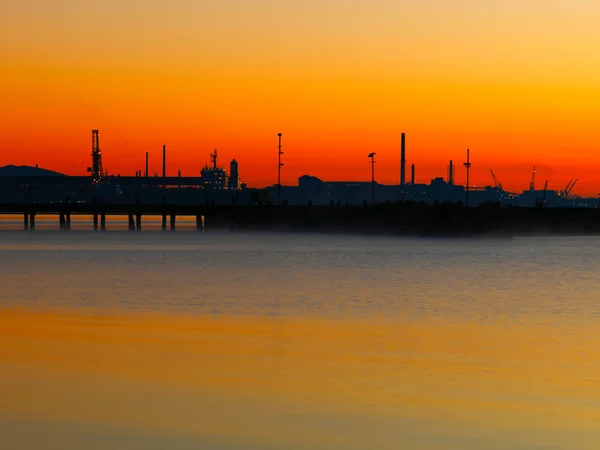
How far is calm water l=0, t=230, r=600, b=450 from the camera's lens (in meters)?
18.1

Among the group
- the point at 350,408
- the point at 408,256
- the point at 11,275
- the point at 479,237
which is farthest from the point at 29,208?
the point at 350,408

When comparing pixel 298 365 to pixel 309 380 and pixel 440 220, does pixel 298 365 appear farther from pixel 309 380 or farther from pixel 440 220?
pixel 440 220

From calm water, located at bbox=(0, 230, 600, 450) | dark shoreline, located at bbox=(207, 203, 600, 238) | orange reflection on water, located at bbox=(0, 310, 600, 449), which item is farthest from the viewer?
dark shoreline, located at bbox=(207, 203, 600, 238)

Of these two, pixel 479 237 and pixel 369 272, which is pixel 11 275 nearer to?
pixel 369 272

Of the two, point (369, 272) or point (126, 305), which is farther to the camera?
point (369, 272)

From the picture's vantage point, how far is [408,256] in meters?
92.5

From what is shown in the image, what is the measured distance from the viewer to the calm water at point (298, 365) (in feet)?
59.4

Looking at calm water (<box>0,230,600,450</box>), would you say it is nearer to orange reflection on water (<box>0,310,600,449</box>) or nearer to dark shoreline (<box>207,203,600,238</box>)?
orange reflection on water (<box>0,310,600,449</box>)

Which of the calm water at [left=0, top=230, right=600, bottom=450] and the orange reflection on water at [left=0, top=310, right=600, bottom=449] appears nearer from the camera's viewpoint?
the calm water at [left=0, top=230, right=600, bottom=450]

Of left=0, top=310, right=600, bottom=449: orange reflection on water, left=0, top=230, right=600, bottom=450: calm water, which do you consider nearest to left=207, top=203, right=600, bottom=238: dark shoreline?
left=0, top=230, right=600, bottom=450: calm water

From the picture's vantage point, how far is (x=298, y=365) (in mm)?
25922

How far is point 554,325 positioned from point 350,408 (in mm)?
17907

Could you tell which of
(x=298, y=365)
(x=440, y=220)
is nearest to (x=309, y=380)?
(x=298, y=365)

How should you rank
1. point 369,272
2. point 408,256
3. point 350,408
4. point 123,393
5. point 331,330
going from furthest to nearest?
1. point 408,256
2. point 369,272
3. point 331,330
4. point 123,393
5. point 350,408
